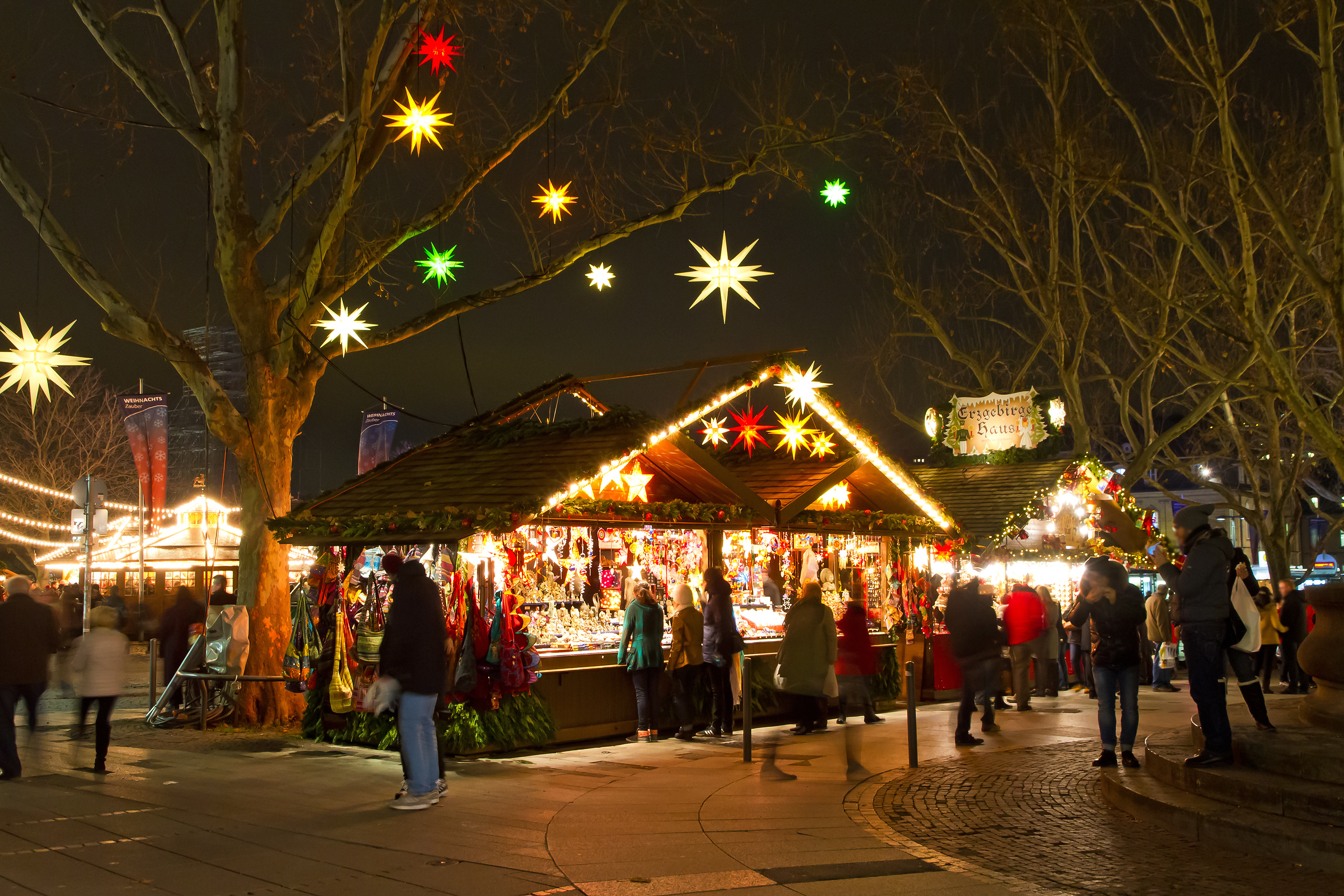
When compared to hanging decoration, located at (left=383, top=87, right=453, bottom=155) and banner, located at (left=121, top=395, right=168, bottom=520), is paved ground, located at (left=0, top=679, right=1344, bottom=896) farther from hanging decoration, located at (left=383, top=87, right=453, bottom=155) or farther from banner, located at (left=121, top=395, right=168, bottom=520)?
banner, located at (left=121, top=395, right=168, bottom=520)

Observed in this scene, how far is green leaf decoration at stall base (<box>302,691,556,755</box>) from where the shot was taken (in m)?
10.6

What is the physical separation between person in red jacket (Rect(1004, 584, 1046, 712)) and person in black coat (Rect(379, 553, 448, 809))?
8826mm

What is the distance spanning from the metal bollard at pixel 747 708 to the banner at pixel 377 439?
60.2ft

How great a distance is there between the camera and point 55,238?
1267 centimetres

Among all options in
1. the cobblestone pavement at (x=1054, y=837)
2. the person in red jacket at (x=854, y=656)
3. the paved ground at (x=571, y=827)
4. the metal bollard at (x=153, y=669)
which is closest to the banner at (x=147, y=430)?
the metal bollard at (x=153, y=669)

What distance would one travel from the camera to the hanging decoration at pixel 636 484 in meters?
13.3

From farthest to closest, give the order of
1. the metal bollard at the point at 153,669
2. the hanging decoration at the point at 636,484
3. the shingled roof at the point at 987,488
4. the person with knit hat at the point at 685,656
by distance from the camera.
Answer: the shingled roof at the point at 987,488 → the metal bollard at the point at 153,669 → the hanging decoration at the point at 636,484 → the person with knit hat at the point at 685,656

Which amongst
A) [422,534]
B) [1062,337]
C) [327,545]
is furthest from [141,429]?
[1062,337]

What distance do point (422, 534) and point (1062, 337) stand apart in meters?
16.9

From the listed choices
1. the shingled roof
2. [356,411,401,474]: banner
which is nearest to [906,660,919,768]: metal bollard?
the shingled roof

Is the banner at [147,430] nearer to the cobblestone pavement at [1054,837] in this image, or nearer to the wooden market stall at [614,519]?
the wooden market stall at [614,519]

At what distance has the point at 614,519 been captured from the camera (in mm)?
12805

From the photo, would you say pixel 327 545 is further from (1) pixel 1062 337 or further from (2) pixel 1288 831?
(1) pixel 1062 337

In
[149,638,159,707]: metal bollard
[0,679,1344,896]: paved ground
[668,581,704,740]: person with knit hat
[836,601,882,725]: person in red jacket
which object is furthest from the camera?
[149,638,159,707]: metal bollard
